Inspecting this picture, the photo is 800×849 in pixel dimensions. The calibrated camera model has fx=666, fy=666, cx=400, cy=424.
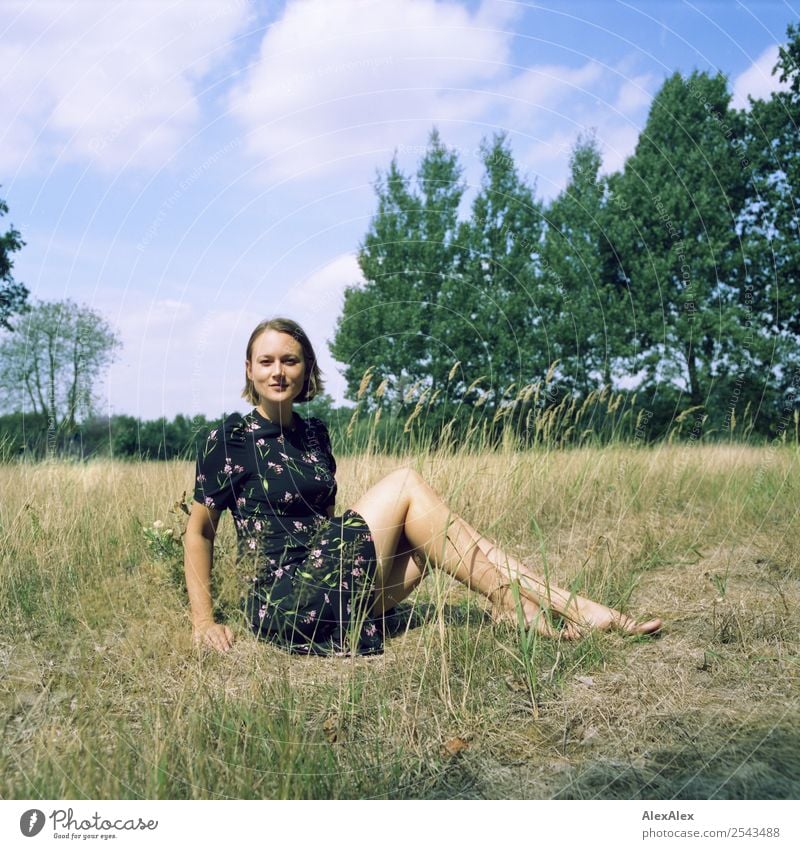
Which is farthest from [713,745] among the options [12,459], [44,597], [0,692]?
[12,459]

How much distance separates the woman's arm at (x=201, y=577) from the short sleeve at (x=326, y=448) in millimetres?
476

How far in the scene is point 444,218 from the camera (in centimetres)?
415

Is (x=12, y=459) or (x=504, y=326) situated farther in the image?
(x=504, y=326)

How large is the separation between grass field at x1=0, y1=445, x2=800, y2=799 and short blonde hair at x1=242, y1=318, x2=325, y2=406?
2.59 ft

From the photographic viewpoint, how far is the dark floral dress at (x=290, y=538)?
2465 millimetres

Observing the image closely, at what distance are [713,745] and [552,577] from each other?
1.41 meters

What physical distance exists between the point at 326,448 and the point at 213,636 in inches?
34.2

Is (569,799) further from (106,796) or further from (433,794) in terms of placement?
(106,796)

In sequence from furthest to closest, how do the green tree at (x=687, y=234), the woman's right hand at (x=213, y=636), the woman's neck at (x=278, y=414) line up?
the green tree at (x=687, y=234)
the woman's neck at (x=278, y=414)
the woman's right hand at (x=213, y=636)

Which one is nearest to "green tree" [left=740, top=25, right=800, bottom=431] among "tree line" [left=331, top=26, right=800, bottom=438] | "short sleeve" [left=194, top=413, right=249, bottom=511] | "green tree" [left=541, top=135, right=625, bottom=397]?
"tree line" [left=331, top=26, right=800, bottom=438]

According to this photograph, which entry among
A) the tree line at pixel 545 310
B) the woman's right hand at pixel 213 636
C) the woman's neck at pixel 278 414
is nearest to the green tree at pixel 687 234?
the tree line at pixel 545 310

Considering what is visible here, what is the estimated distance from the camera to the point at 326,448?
9.36 feet

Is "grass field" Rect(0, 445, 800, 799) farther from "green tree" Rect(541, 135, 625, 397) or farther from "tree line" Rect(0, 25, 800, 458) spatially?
"green tree" Rect(541, 135, 625, 397)

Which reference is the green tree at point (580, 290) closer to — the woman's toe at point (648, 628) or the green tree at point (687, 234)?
the green tree at point (687, 234)
